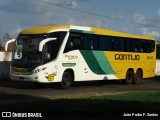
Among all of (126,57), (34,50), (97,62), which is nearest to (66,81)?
(34,50)

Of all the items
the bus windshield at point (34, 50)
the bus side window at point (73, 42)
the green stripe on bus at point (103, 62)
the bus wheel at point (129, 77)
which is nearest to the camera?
the bus windshield at point (34, 50)

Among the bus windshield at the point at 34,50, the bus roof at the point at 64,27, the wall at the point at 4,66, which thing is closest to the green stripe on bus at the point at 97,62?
the bus roof at the point at 64,27

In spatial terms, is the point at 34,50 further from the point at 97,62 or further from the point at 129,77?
the point at 129,77

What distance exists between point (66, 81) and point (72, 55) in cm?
145

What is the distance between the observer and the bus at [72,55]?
2323 cm

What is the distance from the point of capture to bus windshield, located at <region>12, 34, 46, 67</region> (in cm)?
2314

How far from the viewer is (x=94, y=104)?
15.2m

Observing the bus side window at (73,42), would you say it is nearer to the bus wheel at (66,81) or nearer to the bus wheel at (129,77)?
the bus wheel at (66,81)

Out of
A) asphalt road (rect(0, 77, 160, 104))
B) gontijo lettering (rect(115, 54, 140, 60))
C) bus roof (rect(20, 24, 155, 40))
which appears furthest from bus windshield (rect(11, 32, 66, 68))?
gontijo lettering (rect(115, 54, 140, 60))

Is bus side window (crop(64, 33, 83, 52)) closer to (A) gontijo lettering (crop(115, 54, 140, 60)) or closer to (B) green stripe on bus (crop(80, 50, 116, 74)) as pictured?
(B) green stripe on bus (crop(80, 50, 116, 74))

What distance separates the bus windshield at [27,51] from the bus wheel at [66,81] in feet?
A: 6.81

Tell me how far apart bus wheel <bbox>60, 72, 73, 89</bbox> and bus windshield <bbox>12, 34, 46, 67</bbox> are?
6.81 feet

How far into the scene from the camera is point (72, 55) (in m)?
24.8

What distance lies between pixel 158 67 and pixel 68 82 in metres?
24.0
